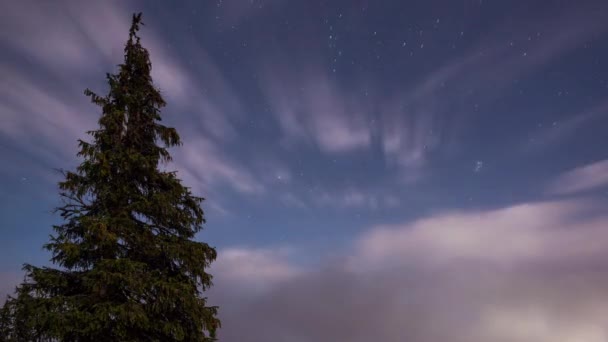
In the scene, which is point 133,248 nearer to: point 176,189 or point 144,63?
point 176,189

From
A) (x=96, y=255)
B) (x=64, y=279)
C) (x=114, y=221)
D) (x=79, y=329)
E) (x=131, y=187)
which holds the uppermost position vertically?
(x=131, y=187)

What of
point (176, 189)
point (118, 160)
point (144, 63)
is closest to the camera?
point (118, 160)

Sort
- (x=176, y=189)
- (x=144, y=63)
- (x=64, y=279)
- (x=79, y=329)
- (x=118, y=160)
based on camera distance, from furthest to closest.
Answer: (x=144, y=63) → (x=176, y=189) → (x=118, y=160) → (x=64, y=279) → (x=79, y=329)

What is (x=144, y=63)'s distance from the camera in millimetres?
12875

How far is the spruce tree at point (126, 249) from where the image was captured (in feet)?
32.3

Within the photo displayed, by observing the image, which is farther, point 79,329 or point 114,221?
point 114,221

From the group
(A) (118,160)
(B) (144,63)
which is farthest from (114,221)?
(B) (144,63)

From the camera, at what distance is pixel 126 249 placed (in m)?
11.4

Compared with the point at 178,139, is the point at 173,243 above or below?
below

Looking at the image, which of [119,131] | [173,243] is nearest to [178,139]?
[119,131]

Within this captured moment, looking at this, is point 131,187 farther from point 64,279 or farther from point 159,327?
point 159,327

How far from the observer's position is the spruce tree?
9.86m

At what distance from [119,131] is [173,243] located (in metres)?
3.71

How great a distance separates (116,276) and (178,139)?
4990mm
